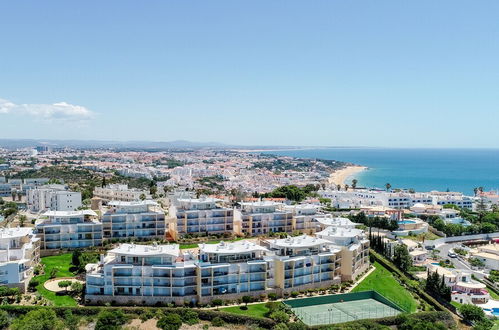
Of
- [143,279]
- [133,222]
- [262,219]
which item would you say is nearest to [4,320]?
[143,279]

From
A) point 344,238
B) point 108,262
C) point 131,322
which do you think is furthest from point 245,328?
point 344,238

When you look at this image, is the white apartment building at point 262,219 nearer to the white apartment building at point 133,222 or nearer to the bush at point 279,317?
the white apartment building at point 133,222

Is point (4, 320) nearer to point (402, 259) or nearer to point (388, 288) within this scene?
point (388, 288)

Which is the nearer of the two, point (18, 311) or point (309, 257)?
point (18, 311)

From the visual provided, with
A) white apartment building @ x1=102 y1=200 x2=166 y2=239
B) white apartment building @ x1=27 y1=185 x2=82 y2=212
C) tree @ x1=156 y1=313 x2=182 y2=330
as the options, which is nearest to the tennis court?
tree @ x1=156 y1=313 x2=182 y2=330

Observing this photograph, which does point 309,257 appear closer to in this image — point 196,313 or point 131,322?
point 196,313
